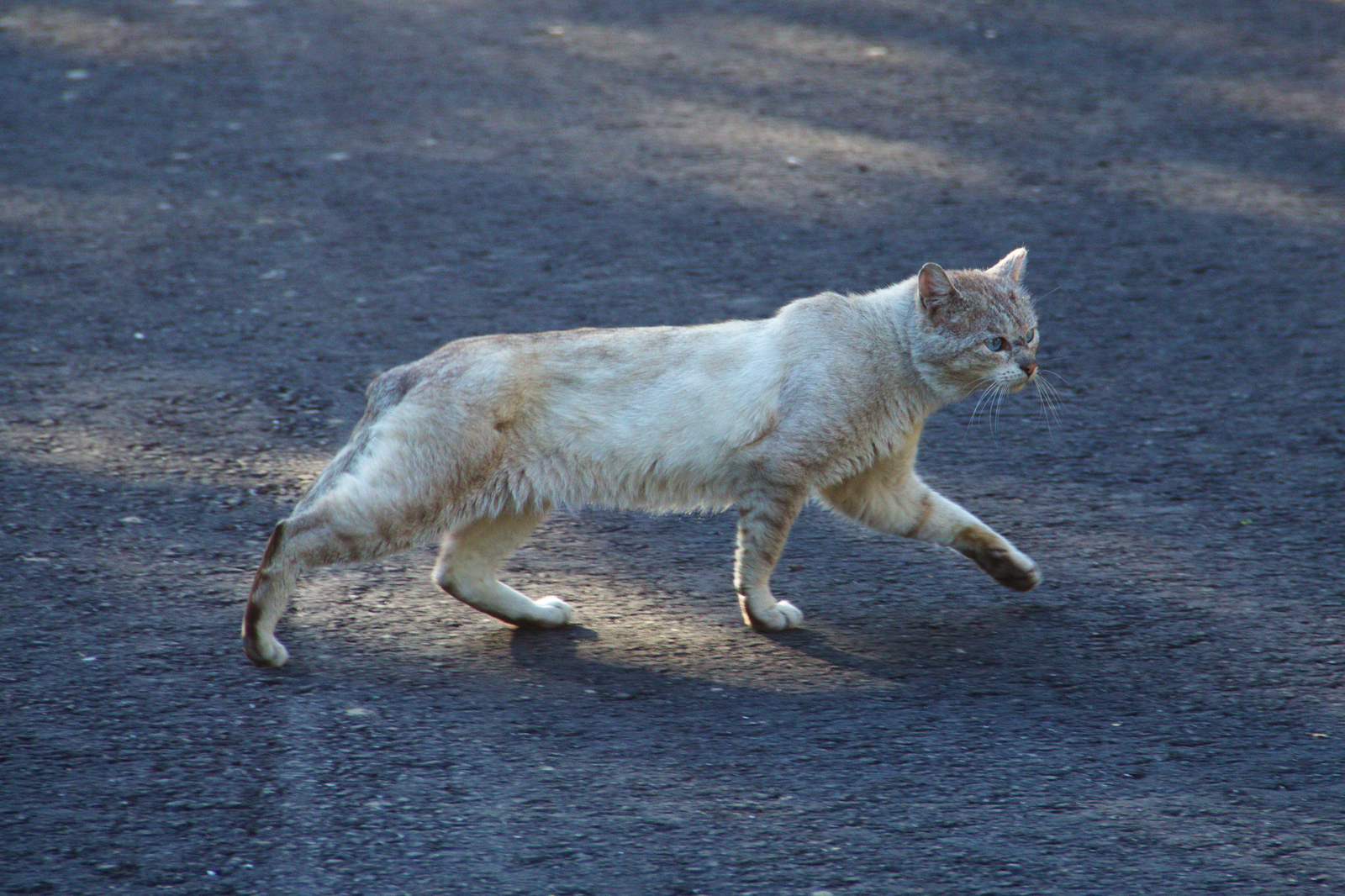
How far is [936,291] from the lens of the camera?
4250 millimetres

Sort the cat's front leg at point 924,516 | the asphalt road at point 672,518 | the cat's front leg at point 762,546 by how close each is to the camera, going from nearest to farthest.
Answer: the asphalt road at point 672,518 → the cat's front leg at point 762,546 → the cat's front leg at point 924,516

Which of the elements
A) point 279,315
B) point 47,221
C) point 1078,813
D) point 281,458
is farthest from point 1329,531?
point 47,221

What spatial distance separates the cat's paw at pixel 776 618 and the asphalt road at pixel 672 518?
11cm

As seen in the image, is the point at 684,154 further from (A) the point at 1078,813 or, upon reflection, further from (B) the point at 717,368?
(A) the point at 1078,813

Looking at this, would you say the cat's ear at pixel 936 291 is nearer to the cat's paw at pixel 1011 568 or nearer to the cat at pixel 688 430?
the cat at pixel 688 430

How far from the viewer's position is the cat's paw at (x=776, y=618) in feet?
13.9

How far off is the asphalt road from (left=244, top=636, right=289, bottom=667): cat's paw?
0.08m

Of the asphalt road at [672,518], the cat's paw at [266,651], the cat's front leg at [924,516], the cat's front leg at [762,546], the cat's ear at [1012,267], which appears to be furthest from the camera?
the cat's ear at [1012,267]

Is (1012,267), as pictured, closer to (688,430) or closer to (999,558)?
(999,558)

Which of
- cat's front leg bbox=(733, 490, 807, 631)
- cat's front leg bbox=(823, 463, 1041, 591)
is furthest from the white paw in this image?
cat's front leg bbox=(823, 463, 1041, 591)

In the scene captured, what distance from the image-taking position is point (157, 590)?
14.2 feet

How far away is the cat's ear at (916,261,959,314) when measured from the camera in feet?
13.8

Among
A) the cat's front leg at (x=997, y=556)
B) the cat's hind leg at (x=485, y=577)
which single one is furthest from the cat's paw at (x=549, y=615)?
the cat's front leg at (x=997, y=556)

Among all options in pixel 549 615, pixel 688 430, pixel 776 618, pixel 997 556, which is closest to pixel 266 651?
pixel 549 615
